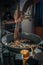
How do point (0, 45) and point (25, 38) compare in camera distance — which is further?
point (25, 38)

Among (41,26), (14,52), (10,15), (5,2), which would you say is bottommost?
(14,52)

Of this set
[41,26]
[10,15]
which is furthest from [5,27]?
[41,26]

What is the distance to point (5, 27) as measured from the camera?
127 centimetres

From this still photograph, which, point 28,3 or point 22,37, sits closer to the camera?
point 28,3

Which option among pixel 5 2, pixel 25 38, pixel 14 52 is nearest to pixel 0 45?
pixel 14 52

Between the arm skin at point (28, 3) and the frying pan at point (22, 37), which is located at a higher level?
the arm skin at point (28, 3)

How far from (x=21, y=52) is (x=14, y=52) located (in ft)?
0.22

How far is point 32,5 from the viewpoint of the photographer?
4.18ft

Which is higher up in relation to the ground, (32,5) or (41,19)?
(32,5)

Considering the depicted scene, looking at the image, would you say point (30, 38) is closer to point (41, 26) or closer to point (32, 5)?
point (41, 26)

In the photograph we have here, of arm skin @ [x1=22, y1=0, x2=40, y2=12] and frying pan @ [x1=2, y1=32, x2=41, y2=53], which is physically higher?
arm skin @ [x1=22, y1=0, x2=40, y2=12]

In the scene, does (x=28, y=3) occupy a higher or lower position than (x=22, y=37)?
higher

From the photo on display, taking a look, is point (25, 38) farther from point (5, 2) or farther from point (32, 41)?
point (5, 2)

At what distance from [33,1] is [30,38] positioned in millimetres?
344
